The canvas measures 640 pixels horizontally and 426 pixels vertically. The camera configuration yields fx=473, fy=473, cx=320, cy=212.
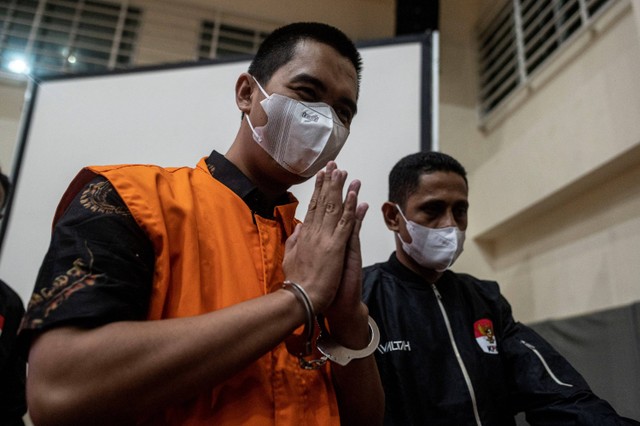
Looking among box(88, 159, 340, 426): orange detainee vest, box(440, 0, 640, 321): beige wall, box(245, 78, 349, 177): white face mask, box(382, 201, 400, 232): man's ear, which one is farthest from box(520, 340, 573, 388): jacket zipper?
box(440, 0, 640, 321): beige wall

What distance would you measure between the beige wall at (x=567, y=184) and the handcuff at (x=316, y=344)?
2134mm

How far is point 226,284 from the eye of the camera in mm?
706

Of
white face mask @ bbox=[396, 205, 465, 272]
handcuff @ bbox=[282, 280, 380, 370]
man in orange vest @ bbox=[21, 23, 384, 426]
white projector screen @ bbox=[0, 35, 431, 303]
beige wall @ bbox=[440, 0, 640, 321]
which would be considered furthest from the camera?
beige wall @ bbox=[440, 0, 640, 321]

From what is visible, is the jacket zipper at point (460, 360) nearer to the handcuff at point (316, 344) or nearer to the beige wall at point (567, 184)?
the handcuff at point (316, 344)

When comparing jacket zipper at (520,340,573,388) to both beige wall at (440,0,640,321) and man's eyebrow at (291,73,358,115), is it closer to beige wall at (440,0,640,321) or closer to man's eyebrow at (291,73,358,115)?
man's eyebrow at (291,73,358,115)

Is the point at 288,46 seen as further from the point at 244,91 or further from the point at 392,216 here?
the point at 392,216

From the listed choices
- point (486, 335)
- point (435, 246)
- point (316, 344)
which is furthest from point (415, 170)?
point (316, 344)

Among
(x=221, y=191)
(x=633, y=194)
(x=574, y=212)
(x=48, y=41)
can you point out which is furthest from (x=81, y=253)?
(x=48, y=41)

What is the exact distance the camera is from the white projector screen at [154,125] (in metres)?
2.12

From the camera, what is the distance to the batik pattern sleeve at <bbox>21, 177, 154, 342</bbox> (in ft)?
1.75

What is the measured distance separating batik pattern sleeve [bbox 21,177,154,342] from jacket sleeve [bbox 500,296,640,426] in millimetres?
1063

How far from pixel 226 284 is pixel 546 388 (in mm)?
963

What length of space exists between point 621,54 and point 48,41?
386 centimetres

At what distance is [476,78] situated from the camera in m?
4.11
